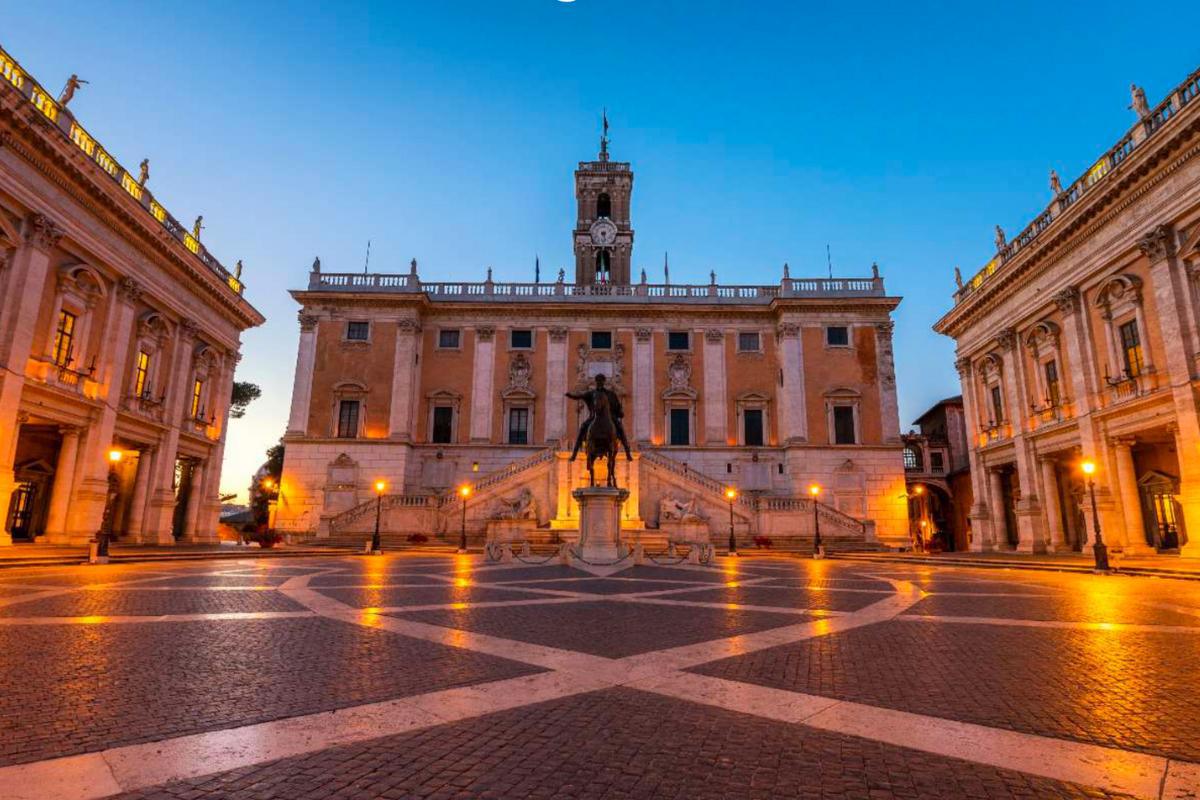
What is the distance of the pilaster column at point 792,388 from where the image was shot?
Answer: 3788cm

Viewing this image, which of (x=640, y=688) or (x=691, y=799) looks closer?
(x=691, y=799)

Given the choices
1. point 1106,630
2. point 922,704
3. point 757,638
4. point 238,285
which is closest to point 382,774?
point 922,704

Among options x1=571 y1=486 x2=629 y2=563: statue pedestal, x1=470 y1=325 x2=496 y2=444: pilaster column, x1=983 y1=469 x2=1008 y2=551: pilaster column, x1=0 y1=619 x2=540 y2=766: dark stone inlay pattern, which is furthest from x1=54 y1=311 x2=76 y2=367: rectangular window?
x1=983 y1=469 x2=1008 y2=551: pilaster column

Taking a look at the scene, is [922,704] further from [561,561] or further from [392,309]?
[392,309]

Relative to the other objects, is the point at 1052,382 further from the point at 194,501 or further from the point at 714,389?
the point at 194,501

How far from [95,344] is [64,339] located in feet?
4.36

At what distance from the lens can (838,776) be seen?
2.89 meters

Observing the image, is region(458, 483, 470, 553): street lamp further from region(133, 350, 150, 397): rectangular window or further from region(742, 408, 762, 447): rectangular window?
region(742, 408, 762, 447): rectangular window

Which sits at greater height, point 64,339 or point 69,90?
point 69,90

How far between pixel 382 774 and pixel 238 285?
3727 cm

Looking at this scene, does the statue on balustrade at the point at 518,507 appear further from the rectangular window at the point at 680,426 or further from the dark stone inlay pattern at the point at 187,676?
the dark stone inlay pattern at the point at 187,676

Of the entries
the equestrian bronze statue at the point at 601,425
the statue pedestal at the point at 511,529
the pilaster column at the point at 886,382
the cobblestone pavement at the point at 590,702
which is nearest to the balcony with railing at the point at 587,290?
the pilaster column at the point at 886,382

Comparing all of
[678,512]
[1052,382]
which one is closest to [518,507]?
[678,512]

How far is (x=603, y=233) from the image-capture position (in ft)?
174
